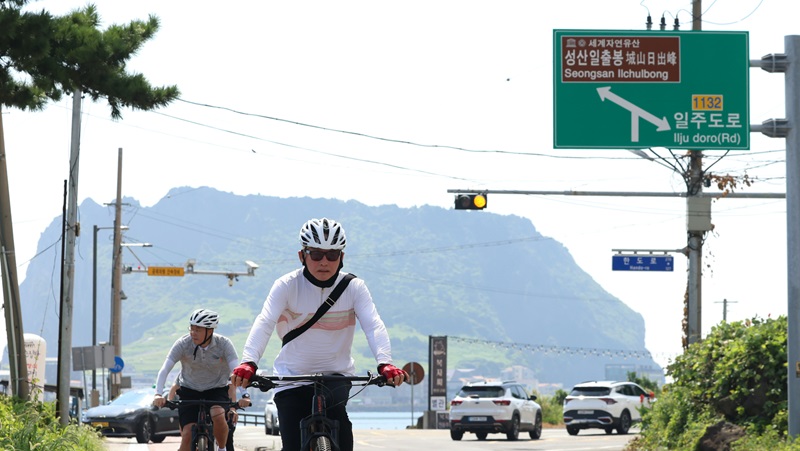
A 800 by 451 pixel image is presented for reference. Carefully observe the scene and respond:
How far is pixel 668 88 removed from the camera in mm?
18844

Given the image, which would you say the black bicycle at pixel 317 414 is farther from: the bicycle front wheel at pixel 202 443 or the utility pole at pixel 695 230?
the utility pole at pixel 695 230

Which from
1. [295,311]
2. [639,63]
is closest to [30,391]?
[639,63]

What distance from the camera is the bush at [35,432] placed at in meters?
13.9

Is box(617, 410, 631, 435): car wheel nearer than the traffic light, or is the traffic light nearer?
the traffic light

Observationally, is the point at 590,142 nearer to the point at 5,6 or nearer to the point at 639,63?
the point at 639,63

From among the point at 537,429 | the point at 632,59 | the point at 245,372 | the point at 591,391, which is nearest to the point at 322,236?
the point at 245,372

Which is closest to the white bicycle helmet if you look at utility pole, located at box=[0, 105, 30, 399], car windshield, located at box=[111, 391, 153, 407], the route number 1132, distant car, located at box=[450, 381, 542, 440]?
the route number 1132

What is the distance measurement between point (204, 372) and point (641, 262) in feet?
76.0

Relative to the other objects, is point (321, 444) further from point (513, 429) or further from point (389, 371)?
point (513, 429)

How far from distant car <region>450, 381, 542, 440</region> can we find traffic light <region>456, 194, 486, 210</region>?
7725 millimetres

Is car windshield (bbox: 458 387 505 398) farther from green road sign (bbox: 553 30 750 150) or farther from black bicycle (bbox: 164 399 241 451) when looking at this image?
black bicycle (bbox: 164 399 241 451)

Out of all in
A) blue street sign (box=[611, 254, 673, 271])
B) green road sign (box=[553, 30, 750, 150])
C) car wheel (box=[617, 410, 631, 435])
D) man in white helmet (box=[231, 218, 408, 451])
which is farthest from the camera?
car wheel (box=[617, 410, 631, 435])

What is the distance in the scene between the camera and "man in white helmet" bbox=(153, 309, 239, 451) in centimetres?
1130

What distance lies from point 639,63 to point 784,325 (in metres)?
4.20
